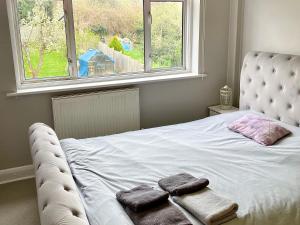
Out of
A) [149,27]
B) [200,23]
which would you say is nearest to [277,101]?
[200,23]

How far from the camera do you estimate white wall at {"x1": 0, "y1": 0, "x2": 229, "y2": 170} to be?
3025mm

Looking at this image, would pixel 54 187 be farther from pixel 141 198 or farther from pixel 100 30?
pixel 100 30

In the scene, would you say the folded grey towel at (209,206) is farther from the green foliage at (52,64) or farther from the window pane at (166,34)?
the window pane at (166,34)

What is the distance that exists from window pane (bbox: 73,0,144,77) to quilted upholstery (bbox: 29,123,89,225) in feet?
4.49

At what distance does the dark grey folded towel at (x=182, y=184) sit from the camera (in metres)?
1.88

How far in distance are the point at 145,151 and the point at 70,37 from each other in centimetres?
156

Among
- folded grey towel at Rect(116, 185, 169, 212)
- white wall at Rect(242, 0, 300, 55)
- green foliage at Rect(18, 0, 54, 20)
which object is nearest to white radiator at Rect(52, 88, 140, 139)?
green foliage at Rect(18, 0, 54, 20)

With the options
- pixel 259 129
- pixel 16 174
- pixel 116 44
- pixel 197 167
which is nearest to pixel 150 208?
pixel 197 167

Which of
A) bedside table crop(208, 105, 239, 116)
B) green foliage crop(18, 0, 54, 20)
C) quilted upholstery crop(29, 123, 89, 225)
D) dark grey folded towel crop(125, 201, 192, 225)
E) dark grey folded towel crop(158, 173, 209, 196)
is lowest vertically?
dark grey folded towel crop(125, 201, 192, 225)

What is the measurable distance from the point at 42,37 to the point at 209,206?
245 centimetres

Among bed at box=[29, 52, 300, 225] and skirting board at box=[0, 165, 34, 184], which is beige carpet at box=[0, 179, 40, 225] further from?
bed at box=[29, 52, 300, 225]

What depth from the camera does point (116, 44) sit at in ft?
11.8

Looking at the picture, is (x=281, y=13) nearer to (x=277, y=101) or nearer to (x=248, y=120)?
(x=277, y=101)

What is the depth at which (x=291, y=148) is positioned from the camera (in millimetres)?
2553
